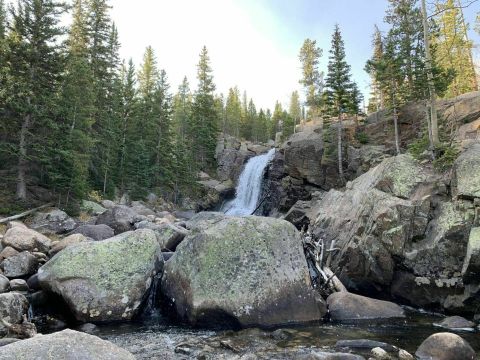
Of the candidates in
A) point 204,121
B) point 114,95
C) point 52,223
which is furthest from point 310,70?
point 52,223

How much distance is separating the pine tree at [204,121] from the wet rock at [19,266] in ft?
151

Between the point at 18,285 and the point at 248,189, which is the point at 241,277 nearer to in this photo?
the point at 18,285

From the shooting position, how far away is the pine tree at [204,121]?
200ft

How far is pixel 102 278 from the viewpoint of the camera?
36.2 ft

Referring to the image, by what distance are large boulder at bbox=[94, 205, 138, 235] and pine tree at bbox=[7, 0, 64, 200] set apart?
5.69 m

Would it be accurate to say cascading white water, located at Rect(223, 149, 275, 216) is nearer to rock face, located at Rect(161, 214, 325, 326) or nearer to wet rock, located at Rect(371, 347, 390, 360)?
rock face, located at Rect(161, 214, 325, 326)

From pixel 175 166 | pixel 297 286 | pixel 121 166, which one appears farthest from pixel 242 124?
pixel 297 286

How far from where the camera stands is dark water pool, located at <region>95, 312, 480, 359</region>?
8.62 metres

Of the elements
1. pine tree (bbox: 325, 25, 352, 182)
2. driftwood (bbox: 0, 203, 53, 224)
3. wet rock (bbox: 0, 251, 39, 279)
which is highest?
pine tree (bbox: 325, 25, 352, 182)

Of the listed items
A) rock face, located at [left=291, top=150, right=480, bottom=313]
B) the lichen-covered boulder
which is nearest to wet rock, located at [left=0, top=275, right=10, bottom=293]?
rock face, located at [left=291, top=150, right=480, bottom=313]

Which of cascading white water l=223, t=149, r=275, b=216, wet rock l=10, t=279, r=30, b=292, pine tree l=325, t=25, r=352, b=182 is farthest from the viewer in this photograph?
cascading white water l=223, t=149, r=275, b=216

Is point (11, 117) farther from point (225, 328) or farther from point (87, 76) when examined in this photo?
point (225, 328)

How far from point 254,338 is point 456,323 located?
20.0 feet

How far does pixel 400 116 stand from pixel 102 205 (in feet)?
97.8
